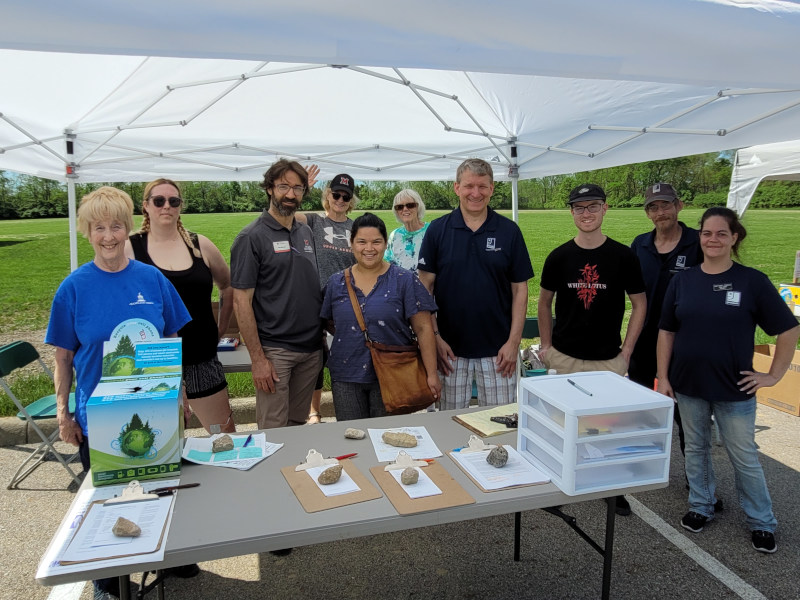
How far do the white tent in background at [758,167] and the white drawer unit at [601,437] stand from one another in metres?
6.08

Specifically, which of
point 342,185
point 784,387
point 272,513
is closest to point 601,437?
point 272,513

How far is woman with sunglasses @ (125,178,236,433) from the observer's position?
8.87 feet

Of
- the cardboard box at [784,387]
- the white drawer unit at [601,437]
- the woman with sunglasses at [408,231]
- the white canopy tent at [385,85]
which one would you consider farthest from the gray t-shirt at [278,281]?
the cardboard box at [784,387]

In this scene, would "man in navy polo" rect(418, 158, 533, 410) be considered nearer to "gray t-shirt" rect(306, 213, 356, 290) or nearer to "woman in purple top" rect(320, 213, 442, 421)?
"woman in purple top" rect(320, 213, 442, 421)

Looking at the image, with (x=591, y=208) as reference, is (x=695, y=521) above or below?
below

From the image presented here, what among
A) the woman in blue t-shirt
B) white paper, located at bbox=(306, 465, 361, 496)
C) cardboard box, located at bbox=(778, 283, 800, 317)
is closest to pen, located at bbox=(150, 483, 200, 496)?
white paper, located at bbox=(306, 465, 361, 496)

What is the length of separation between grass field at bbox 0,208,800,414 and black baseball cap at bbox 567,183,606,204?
147 inches

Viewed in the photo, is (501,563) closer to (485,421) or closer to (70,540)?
(485,421)

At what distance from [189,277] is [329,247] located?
120 cm

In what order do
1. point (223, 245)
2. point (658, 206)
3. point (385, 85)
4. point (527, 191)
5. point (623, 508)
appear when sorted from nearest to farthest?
point (623, 508) < point (658, 206) < point (385, 85) < point (223, 245) < point (527, 191)

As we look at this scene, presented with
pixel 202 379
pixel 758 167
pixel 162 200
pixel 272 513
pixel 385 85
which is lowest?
pixel 272 513

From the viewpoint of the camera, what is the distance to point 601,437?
1.67m

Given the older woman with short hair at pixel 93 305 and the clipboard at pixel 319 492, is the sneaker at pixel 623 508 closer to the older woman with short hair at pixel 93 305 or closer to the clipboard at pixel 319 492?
the clipboard at pixel 319 492

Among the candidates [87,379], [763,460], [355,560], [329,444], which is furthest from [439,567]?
[763,460]
